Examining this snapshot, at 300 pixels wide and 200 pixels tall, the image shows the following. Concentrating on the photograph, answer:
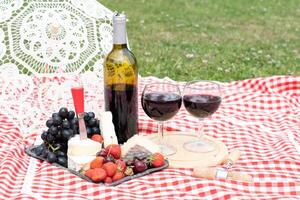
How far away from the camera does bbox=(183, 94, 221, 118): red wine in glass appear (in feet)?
8.30

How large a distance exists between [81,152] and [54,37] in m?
0.81

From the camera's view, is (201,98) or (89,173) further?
(201,98)

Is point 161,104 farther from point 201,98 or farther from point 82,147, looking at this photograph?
point 82,147

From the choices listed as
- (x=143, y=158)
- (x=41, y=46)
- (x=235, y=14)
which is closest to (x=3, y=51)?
(x=41, y=46)

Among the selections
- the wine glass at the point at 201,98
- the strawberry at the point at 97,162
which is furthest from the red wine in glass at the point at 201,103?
the strawberry at the point at 97,162

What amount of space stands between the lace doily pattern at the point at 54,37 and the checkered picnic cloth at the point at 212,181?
294 mm

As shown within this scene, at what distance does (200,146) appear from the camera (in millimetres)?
2711

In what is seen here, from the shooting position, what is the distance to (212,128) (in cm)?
308

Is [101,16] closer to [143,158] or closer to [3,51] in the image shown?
[3,51]

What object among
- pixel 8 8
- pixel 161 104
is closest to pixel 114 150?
pixel 161 104

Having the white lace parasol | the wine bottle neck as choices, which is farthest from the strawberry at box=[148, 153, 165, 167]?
the white lace parasol

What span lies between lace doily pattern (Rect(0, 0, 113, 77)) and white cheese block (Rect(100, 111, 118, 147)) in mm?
592

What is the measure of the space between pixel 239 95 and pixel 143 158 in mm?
1253

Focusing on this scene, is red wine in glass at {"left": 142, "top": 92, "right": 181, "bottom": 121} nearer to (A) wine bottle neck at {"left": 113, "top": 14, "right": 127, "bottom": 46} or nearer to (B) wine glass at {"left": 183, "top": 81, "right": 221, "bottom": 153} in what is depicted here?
(B) wine glass at {"left": 183, "top": 81, "right": 221, "bottom": 153}
